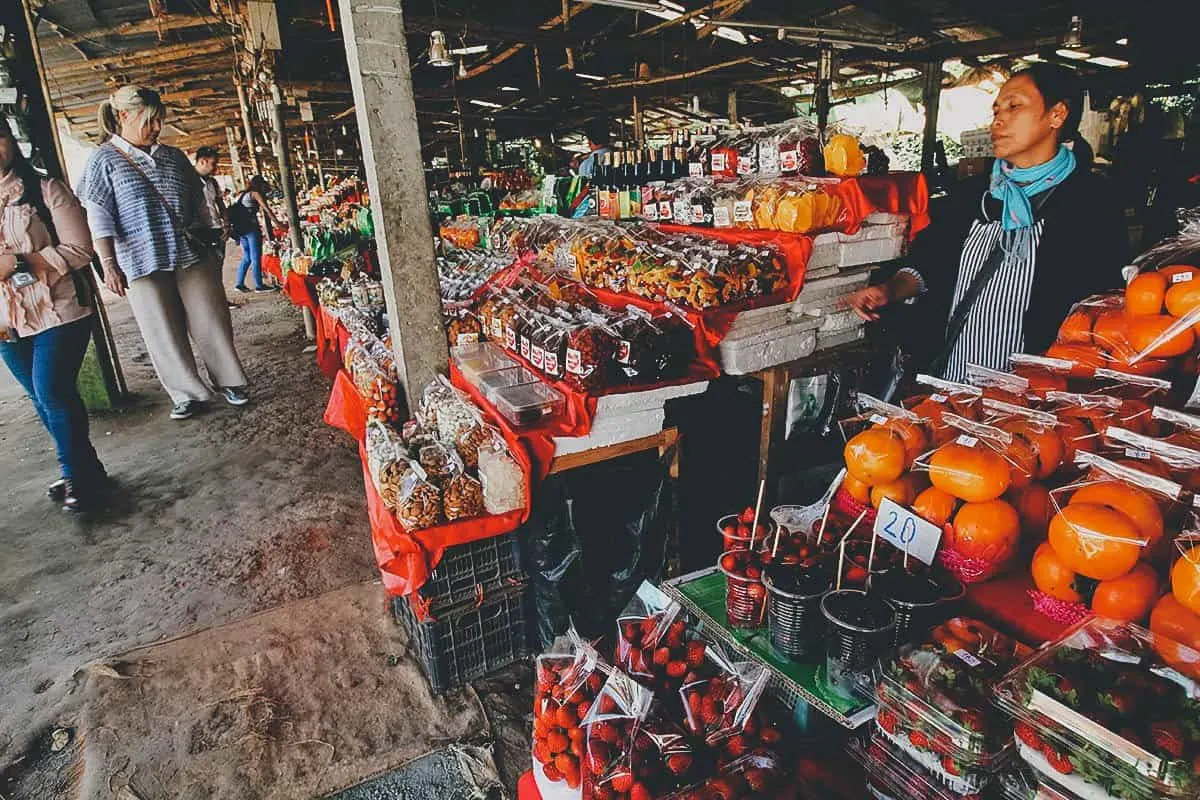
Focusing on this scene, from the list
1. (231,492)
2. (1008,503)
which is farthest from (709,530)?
(231,492)

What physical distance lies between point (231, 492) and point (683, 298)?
3210 mm

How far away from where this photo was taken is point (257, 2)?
5344 mm

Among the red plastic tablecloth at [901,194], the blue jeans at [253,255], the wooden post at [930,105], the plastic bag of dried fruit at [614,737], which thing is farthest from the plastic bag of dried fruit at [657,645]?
the blue jeans at [253,255]

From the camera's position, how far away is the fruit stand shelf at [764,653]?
1232 millimetres

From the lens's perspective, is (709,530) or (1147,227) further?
(1147,227)

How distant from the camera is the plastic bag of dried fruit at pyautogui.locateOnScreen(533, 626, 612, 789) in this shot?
1.61m

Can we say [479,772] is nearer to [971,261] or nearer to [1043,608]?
[1043,608]

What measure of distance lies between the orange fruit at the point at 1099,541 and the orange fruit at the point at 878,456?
0.32 metres

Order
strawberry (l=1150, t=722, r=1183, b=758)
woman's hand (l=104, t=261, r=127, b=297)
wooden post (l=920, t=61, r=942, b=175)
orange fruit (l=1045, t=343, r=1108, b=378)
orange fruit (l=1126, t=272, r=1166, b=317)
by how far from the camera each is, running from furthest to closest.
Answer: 1. wooden post (l=920, t=61, r=942, b=175)
2. woman's hand (l=104, t=261, r=127, b=297)
3. orange fruit (l=1045, t=343, r=1108, b=378)
4. orange fruit (l=1126, t=272, r=1166, b=317)
5. strawberry (l=1150, t=722, r=1183, b=758)

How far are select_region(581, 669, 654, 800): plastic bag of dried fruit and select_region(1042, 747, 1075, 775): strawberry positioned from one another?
2.59 ft

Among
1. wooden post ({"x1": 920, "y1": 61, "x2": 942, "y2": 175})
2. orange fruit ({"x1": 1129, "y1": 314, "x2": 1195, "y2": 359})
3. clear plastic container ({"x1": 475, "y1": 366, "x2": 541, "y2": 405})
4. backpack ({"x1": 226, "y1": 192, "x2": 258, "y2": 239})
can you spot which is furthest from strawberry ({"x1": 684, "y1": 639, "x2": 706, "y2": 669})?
backpack ({"x1": 226, "y1": 192, "x2": 258, "y2": 239})

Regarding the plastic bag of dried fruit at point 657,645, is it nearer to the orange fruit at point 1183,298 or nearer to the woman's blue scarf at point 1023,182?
the orange fruit at point 1183,298

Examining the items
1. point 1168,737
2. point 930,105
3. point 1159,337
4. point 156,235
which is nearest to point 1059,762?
point 1168,737

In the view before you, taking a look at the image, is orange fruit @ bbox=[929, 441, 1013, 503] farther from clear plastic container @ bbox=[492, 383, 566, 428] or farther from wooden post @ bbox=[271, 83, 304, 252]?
wooden post @ bbox=[271, 83, 304, 252]
